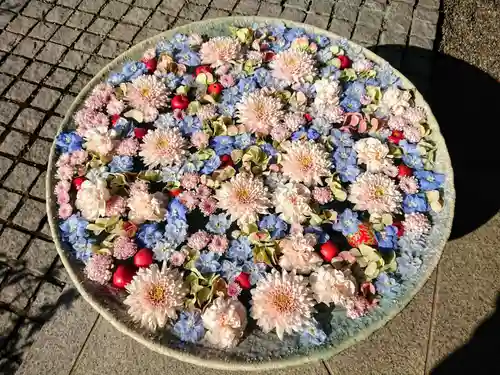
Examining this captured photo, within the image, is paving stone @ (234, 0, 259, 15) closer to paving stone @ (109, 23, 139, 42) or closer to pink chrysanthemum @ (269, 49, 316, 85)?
paving stone @ (109, 23, 139, 42)

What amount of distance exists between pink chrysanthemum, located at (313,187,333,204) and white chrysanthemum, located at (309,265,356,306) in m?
0.41

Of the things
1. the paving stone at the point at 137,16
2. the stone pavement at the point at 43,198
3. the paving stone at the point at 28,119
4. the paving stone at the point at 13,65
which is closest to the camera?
the stone pavement at the point at 43,198

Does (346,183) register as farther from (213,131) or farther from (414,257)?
(213,131)

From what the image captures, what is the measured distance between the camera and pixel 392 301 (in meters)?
2.41

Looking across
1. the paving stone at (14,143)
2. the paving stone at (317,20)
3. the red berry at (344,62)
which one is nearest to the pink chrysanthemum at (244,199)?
the red berry at (344,62)

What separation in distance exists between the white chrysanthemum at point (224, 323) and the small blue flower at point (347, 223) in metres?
0.68

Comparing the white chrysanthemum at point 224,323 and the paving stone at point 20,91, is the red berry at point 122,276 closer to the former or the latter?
the white chrysanthemum at point 224,323

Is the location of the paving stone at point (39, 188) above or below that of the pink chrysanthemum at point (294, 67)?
below

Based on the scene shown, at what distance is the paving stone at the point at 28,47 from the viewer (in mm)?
4688

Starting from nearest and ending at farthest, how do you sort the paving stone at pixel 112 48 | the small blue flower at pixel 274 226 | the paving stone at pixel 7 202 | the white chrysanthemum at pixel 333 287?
the white chrysanthemum at pixel 333 287 → the small blue flower at pixel 274 226 → the paving stone at pixel 7 202 → the paving stone at pixel 112 48

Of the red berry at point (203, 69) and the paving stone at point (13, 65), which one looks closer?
the red berry at point (203, 69)

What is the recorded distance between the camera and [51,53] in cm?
469

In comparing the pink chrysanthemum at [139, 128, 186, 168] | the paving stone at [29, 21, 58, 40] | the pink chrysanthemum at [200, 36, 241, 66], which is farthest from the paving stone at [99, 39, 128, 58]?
the pink chrysanthemum at [139, 128, 186, 168]

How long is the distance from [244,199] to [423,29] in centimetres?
320
